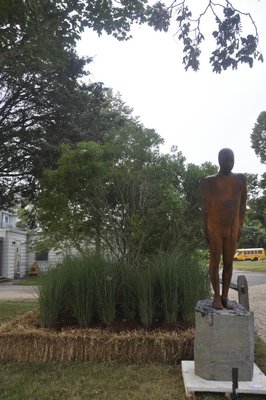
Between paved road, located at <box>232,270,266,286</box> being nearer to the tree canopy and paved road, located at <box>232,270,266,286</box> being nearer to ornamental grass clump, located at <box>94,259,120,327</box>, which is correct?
the tree canopy

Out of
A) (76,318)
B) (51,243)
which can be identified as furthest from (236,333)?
(51,243)

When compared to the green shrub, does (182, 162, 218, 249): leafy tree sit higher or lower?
higher

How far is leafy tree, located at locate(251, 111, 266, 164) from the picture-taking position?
42.3 meters

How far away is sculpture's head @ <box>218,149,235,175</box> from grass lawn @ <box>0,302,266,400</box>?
2.42 m

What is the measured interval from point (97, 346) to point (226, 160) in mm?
2979

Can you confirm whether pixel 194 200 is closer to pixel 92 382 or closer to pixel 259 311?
pixel 259 311

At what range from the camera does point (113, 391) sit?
5.17m

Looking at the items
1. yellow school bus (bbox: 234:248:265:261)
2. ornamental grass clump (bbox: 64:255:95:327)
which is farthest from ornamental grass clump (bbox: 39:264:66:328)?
yellow school bus (bbox: 234:248:265:261)

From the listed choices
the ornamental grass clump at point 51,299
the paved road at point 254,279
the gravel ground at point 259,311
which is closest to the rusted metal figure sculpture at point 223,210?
the ornamental grass clump at point 51,299

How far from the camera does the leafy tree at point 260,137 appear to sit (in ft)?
139

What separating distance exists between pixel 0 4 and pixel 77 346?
502cm

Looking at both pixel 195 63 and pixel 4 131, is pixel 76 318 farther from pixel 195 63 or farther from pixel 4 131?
pixel 4 131

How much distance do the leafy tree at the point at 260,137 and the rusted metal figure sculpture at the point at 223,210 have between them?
38.1 metres

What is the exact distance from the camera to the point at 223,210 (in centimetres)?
538
